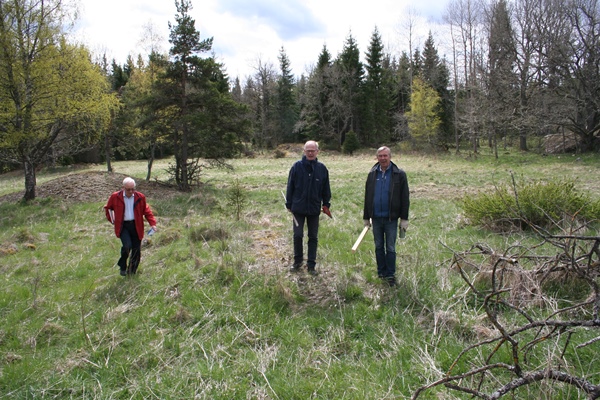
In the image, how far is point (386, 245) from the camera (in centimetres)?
499

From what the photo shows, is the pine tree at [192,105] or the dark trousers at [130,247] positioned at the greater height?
the pine tree at [192,105]

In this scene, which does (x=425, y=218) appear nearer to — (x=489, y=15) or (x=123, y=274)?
(x=123, y=274)

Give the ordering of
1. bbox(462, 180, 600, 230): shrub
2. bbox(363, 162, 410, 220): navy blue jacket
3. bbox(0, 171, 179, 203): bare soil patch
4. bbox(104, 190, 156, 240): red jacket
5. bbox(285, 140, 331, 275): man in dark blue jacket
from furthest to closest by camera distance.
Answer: bbox(0, 171, 179, 203): bare soil patch, bbox(462, 180, 600, 230): shrub, bbox(104, 190, 156, 240): red jacket, bbox(285, 140, 331, 275): man in dark blue jacket, bbox(363, 162, 410, 220): navy blue jacket

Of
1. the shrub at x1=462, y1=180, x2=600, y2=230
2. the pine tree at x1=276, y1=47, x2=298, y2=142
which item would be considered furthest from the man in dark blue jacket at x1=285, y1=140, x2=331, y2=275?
the pine tree at x1=276, y1=47, x2=298, y2=142

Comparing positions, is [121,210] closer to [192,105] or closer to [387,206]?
[387,206]

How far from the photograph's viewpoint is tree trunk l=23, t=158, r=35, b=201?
42.3 ft

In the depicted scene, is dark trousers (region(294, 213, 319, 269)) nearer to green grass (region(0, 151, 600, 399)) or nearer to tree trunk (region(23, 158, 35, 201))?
green grass (region(0, 151, 600, 399))

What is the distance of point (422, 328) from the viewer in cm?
379

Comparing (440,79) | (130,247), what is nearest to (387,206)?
(130,247)

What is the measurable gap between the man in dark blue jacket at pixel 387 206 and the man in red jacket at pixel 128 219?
3577mm

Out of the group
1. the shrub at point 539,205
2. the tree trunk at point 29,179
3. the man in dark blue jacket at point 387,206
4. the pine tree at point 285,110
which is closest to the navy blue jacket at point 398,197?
the man in dark blue jacket at point 387,206

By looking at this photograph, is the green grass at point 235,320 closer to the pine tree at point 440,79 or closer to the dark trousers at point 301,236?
the dark trousers at point 301,236

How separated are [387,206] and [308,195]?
120cm

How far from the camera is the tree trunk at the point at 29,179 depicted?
12.9 meters
